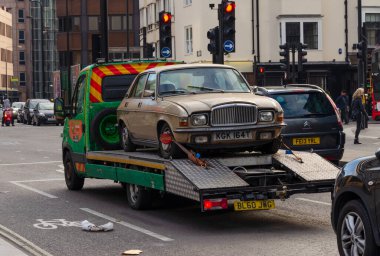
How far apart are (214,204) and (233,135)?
142 cm

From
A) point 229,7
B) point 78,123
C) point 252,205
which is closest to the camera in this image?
point 252,205

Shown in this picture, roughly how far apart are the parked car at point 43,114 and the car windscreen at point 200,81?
45.7 m

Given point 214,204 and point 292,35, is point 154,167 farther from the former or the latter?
point 292,35

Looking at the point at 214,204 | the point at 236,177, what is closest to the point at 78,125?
the point at 236,177

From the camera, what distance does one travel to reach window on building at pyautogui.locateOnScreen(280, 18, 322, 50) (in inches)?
2313

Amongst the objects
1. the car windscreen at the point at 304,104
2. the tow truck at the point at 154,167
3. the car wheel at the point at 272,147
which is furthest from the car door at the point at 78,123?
the car wheel at the point at 272,147

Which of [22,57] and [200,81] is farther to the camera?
[22,57]

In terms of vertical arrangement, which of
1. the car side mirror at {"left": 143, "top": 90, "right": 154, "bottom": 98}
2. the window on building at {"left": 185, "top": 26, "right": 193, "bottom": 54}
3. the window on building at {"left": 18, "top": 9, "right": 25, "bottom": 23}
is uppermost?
the window on building at {"left": 18, "top": 9, "right": 25, "bottom": 23}

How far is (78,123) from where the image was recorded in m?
16.3

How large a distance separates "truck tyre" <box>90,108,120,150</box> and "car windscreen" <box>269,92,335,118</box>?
3.10m

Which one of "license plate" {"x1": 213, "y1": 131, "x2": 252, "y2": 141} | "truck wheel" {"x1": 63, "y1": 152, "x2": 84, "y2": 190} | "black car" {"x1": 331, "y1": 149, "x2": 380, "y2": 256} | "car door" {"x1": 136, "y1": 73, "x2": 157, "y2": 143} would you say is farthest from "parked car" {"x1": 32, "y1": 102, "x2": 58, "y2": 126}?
"black car" {"x1": 331, "y1": 149, "x2": 380, "y2": 256}

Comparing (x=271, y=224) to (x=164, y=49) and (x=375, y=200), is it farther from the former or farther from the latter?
(x=164, y=49)

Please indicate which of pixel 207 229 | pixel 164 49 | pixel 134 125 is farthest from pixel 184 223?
pixel 164 49

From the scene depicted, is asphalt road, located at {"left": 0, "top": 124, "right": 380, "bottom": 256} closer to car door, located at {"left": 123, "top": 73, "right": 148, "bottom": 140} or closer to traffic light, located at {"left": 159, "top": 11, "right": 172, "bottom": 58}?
car door, located at {"left": 123, "top": 73, "right": 148, "bottom": 140}
